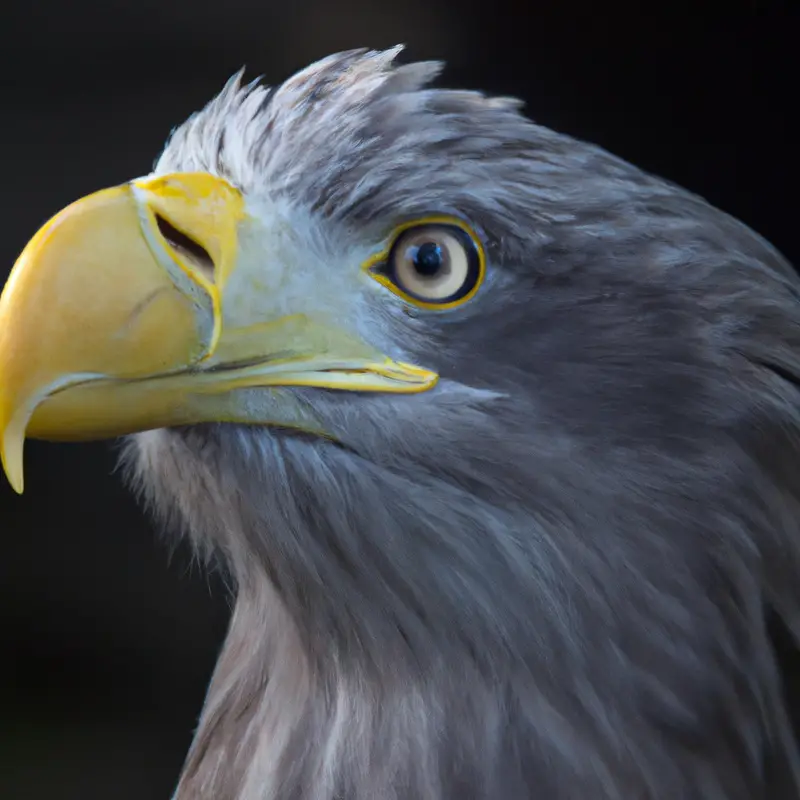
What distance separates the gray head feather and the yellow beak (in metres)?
0.04

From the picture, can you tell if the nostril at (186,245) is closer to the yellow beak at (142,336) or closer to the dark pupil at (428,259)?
the yellow beak at (142,336)

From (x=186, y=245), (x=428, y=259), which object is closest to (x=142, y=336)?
(x=186, y=245)

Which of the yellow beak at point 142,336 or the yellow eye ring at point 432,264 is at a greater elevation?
the yellow eye ring at point 432,264

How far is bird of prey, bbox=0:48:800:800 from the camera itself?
0.88 m

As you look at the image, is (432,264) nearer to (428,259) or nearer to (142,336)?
(428,259)

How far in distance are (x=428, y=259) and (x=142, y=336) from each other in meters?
0.27

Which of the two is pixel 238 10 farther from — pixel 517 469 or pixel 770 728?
pixel 770 728

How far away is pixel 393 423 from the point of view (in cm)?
88

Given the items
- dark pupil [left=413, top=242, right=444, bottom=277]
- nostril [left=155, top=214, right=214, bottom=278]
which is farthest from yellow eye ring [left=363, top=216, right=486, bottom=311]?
nostril [left=155, top=214, right=214, bottom=278]

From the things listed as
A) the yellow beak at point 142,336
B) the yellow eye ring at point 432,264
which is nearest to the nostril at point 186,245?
the yellow beak at point 142,336

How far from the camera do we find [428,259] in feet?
2.97

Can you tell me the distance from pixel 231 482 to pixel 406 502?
0.54 feet

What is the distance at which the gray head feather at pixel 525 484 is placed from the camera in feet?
2.92

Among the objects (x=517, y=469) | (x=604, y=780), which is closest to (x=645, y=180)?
(x=517, y=469)
